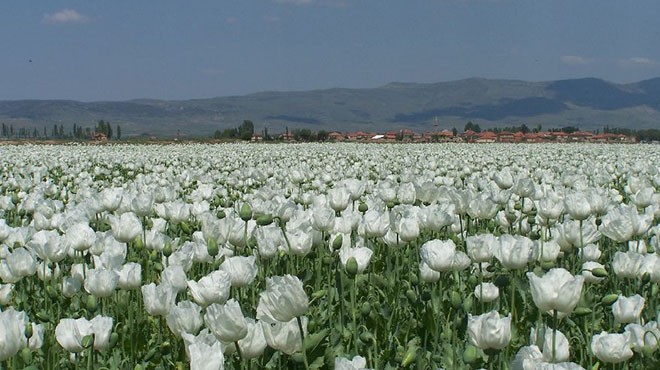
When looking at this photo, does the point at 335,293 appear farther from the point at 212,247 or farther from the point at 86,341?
the point at 86,341

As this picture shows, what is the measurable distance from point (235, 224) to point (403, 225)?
108 centimetres

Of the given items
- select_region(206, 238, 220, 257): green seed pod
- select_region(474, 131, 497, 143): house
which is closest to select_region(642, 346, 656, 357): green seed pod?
select_region(206, 238, 220, 257): green seed pod

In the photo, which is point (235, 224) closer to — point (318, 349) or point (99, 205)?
point (318, 349)

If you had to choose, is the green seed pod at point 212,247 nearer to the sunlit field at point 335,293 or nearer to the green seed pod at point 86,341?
the sunlit field at point 335,293

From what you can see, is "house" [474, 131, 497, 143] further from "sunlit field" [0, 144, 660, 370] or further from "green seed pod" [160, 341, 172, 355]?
Result: "green seed pod" [160, 341, 172, 355]

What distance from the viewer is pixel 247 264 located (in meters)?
3.52

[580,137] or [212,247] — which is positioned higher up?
[212,247]

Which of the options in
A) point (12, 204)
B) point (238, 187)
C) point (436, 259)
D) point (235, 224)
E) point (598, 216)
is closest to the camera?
point (436, 259)

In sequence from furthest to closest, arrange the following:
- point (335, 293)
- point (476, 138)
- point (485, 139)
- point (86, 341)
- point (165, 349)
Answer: point (476, 138) < point (485, 139) < point (335, 293) < point (165, 349) < point (86, 341)

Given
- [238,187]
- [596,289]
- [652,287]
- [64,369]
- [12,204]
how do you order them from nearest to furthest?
1. [64,369]
2. [652,287]
3. [596,289]
4. [12,204]
5. [238,187]

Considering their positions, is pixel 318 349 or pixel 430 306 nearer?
pixel 318 349

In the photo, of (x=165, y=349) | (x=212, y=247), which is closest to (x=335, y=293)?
(x=212, y=247)

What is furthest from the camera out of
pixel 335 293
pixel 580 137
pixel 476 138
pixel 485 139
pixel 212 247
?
pixel 580 137

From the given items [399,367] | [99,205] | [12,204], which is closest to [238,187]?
[12,204]
